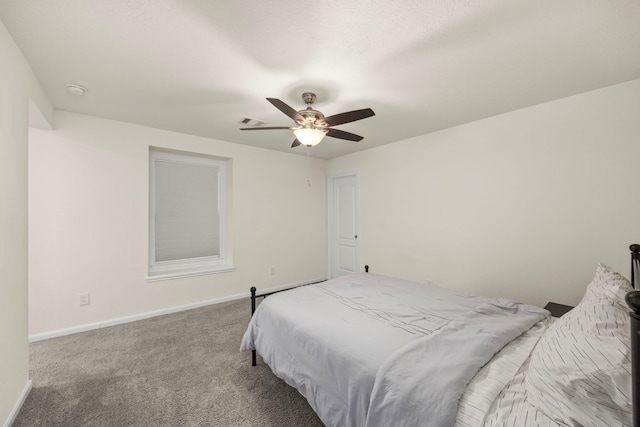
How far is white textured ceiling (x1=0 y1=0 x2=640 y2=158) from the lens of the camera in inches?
57.7

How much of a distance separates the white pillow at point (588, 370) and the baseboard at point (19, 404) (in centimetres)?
285

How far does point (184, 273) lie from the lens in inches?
141

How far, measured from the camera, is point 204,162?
398 cm

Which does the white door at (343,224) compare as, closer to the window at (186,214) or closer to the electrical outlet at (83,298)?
the window at (186,214)

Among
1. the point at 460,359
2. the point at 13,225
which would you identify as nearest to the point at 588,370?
the point at 460,359

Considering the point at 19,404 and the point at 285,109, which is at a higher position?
the point at 285,109

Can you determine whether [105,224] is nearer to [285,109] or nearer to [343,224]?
[285,109]

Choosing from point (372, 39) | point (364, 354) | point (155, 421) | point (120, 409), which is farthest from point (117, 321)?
point (372, 39)

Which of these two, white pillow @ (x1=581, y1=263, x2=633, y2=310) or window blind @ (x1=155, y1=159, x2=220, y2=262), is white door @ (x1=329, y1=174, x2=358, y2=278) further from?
white pillow @ (x1=581, y1=263, x2=633, y2=310)

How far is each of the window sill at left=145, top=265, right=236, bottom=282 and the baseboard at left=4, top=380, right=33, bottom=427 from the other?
1.47 meters

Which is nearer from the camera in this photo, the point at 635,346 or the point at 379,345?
the point at 635,346

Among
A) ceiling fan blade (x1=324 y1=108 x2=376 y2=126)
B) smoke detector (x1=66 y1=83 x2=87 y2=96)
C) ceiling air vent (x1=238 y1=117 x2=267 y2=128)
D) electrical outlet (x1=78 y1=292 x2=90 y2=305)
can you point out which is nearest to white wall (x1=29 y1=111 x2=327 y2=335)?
electrical outlet (x1=78 y1=292 x2=90 y2=305)

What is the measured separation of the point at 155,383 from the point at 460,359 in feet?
7.22

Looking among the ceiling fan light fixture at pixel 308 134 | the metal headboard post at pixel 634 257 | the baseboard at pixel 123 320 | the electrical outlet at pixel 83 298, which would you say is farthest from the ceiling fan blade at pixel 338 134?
the electrical outlet at pixel 83 298
